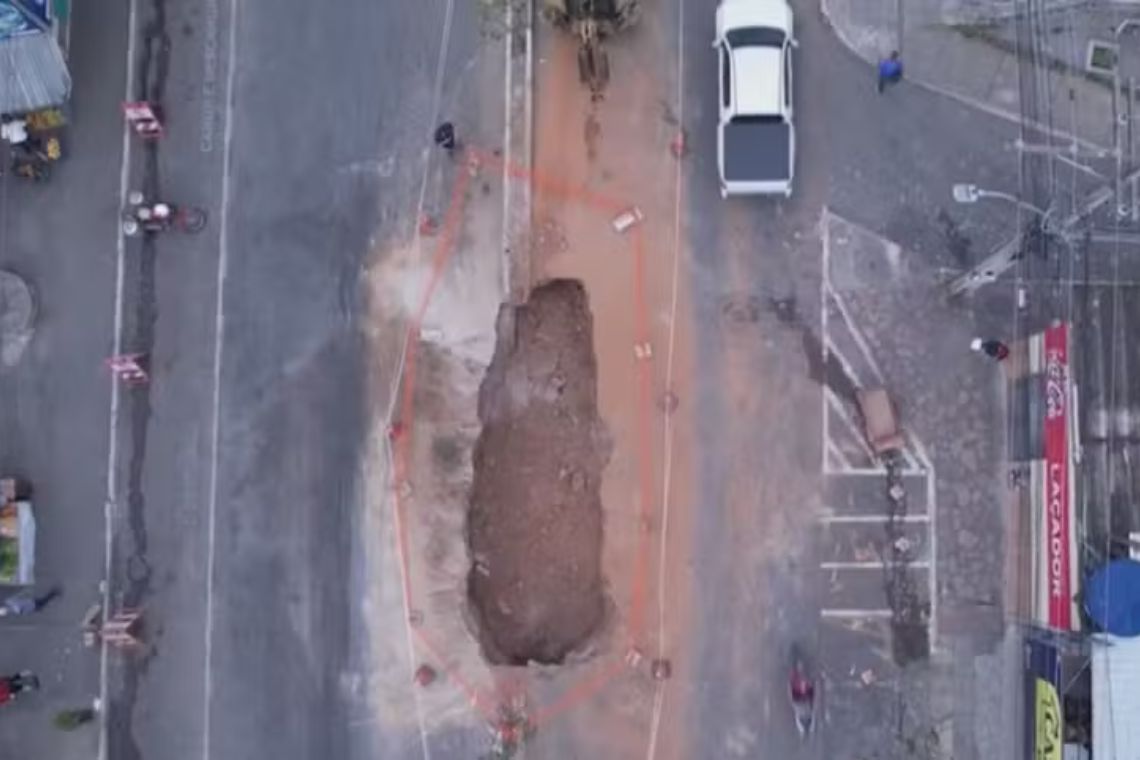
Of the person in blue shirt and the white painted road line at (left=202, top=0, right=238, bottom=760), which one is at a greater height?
the person in blue shirt

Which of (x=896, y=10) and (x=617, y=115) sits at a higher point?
(x=896, y=10)

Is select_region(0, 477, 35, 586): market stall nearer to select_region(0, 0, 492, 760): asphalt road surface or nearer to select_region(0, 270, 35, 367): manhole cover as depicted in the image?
select_region(0, 0, 492, 760): asphalt road surface

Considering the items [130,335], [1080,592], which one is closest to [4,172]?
[130,335]

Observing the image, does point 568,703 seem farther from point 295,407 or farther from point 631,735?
point 295,407

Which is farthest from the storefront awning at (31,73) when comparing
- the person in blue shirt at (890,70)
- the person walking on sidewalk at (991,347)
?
the person walking on sidewalk at (991,347)

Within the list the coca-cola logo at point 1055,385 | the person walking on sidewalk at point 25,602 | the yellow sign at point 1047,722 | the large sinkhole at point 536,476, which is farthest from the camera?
the large sinkhole at point 536,476

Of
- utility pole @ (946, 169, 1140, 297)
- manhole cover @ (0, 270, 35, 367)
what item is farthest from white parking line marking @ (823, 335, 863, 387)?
manhole cover @ (0, 270, 35, 367)

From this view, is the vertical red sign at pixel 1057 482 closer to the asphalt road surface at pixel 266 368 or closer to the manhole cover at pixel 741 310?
the manhole cover at pixel 741 310
